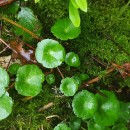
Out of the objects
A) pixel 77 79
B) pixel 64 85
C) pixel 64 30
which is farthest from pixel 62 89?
pixel 64 30

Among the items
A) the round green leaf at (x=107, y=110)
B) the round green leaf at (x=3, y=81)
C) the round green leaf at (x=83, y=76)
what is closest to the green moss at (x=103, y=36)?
the round green leaf at (x=83, y=76)

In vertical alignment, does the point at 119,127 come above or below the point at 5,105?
below

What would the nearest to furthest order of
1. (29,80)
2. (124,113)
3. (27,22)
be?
(29,80) → (27,22) → (124,113)

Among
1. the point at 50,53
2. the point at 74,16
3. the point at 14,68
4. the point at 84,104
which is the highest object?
the point at 74,16

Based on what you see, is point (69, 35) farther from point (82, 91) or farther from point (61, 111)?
point (61, 111)

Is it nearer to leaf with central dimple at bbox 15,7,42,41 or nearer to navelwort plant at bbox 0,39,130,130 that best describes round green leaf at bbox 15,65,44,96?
navelwort plant at bbox 0,39,130,130

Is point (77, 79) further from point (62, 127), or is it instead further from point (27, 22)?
point (27, 22)

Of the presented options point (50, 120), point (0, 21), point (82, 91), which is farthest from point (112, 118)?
point (0, 21)
